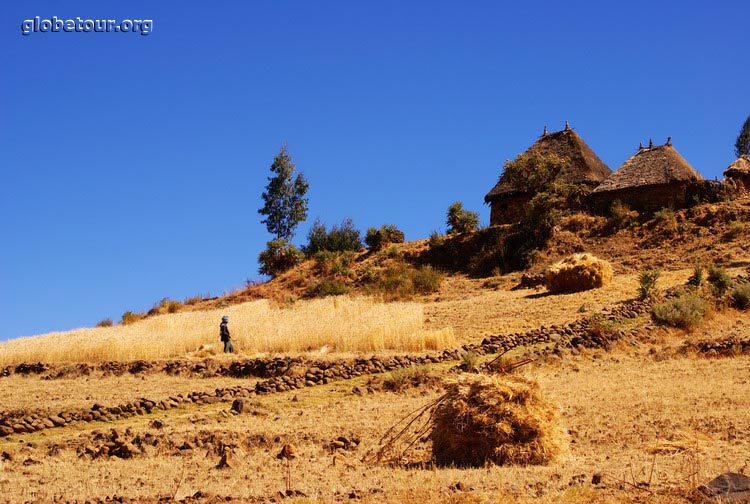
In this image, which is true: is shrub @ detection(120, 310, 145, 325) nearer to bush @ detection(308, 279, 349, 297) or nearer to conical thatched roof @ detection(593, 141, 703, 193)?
bush @ detection(308, 279, 349, 297)


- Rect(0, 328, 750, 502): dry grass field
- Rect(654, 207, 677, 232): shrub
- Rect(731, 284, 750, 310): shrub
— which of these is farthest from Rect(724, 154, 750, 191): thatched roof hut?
Rect(0, 328, 750, 502): dry grass field

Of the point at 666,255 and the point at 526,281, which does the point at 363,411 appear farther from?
the point at 666,255

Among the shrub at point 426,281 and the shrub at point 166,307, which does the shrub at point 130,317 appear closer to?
the shrub at point 166,307

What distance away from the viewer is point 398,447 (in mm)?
9742

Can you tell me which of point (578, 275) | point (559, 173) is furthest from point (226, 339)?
point (559, 173)

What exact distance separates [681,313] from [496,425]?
1059cm

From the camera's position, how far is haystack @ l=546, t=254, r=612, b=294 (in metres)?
22.5

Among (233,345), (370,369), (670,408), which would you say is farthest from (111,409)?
(670,408)

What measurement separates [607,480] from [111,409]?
28.1 ft

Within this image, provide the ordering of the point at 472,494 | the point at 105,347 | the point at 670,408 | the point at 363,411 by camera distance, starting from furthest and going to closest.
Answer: the point at 105,347, the point at 363,411, the point at 670,408, the point at 472,494

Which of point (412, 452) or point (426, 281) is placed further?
point (426, 281)

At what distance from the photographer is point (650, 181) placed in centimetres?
3061

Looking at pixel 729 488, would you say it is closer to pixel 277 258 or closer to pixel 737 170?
pixel 737 170

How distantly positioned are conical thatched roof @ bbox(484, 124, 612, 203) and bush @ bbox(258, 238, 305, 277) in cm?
910
